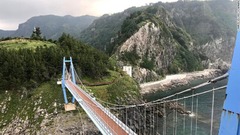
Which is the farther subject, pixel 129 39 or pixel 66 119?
pixel 129 39

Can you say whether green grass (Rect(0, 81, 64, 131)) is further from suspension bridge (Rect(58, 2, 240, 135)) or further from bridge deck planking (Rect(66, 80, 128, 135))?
bridge deck planking (Rect(66, 80, 128, 135))

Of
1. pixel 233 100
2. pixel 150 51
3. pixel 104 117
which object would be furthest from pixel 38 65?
pixel 150 51

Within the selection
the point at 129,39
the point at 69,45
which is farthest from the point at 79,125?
the point at 129,39

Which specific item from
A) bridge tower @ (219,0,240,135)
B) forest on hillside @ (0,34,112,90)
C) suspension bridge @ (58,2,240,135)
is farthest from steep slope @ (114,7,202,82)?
bridge tower @ (219,0,240,135)

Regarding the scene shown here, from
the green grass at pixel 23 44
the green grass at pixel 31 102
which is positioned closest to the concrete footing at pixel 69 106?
the green grass at pixel 31 102

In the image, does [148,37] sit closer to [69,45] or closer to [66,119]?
[69,45]

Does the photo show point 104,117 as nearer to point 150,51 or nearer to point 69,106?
point 69,106
